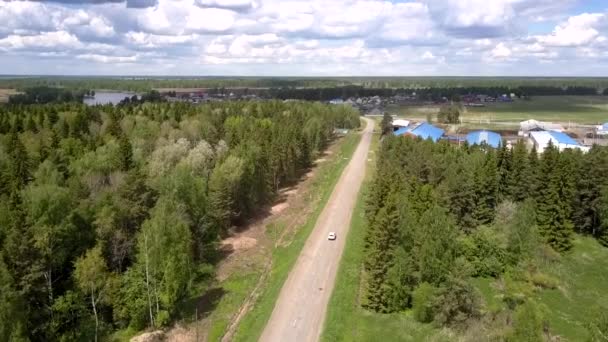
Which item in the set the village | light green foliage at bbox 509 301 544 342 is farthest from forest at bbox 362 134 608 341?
the village

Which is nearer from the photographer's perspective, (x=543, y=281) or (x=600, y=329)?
(x=600, y=329)

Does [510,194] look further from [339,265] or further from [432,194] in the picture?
[339,265]

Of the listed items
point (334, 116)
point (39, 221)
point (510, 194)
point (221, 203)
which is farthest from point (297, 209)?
point (334, 116)

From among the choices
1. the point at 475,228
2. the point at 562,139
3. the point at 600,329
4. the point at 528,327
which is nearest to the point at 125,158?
the point at 475,228

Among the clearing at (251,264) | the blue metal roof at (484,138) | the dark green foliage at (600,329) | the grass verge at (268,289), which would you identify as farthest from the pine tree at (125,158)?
the blue metal roof at (484,138)

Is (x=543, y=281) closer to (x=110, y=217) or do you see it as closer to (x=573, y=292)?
(x=573, y=292)

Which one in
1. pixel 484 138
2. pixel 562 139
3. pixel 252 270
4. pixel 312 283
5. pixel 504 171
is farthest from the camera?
pixel 562 139

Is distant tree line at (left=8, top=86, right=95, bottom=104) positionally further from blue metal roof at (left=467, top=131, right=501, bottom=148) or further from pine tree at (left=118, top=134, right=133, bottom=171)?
blue metal roof at (left=467, top=131, right=501, bottom=148)

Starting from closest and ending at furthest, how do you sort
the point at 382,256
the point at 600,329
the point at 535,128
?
the point at 600,329 < the point at 382,256 < the point at 535,128
